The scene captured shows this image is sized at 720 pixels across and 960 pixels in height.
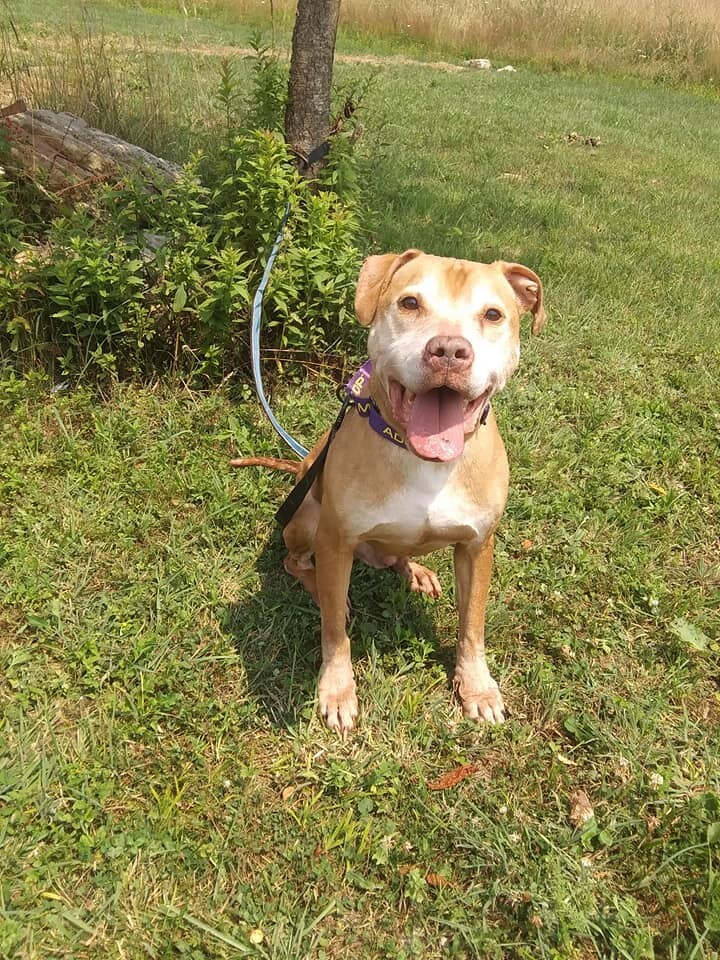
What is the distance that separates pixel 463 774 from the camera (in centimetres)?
262

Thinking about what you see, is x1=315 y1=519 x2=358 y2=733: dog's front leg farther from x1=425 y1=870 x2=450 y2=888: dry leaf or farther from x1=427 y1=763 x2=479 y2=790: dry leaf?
x1=425 y1=870 x2=450 y2=888: dry leaf

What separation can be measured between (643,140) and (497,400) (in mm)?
9297

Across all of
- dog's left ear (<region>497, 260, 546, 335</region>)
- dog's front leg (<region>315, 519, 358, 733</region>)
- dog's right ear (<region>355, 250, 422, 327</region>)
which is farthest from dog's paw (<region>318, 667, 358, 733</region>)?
dog's left ear (<region>497, 260, 546, 335</region>)

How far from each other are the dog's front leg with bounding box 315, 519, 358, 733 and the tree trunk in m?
3.09

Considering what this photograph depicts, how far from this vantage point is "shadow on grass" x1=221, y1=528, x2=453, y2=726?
9.64 feet

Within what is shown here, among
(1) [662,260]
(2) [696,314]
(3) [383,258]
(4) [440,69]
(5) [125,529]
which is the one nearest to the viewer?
(3) [383,258]

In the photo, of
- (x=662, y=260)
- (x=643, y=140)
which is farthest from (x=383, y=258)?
(x=643, y=140)

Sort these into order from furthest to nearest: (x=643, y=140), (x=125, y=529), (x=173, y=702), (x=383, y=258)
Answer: (x=643, y=140), (x=125, y=529), (x=173, y=702), (x=383, y=258)

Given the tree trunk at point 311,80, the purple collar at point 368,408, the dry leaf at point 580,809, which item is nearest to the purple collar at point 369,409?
the purple collar at point 368,408

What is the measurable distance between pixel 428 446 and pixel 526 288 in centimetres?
94

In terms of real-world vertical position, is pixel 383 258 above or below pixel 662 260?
above

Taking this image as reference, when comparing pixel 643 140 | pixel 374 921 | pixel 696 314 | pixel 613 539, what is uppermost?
pixel 643 140

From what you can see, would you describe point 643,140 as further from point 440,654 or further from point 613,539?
point 440,654

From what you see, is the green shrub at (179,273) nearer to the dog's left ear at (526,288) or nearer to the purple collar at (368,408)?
the purple collar at (368,408)
